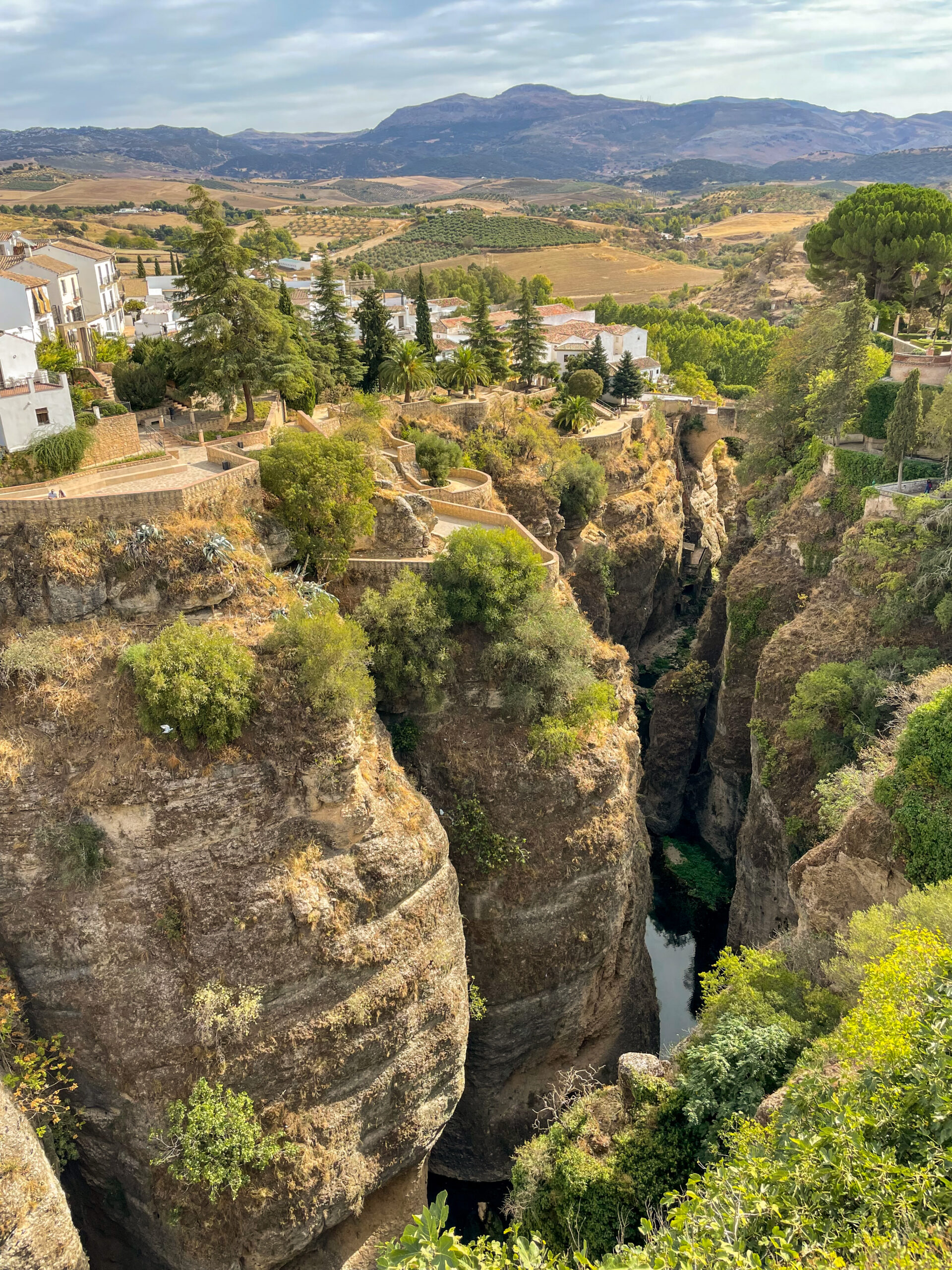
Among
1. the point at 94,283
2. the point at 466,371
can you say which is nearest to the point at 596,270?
the point at 466,371

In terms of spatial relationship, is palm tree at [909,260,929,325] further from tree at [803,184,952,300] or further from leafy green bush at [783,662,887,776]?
leafy green bush at [783,662,887,776]

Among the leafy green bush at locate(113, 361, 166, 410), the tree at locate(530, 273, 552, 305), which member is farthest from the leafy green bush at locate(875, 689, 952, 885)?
the tree at locate(530, 273, 552, 305)

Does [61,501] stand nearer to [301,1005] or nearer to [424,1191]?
[301,1005]

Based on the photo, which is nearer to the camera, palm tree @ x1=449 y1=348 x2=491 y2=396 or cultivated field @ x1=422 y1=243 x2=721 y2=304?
palm tree @ x1=449 y1=348 x2=491 y2=396

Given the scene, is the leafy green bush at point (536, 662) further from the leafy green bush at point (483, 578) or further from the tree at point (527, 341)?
the tree at point (527, 341)

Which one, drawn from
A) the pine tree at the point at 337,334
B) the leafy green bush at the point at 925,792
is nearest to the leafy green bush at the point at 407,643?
the leafy green bush at the point at 925,792

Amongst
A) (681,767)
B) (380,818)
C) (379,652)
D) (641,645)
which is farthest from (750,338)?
(380,818)
